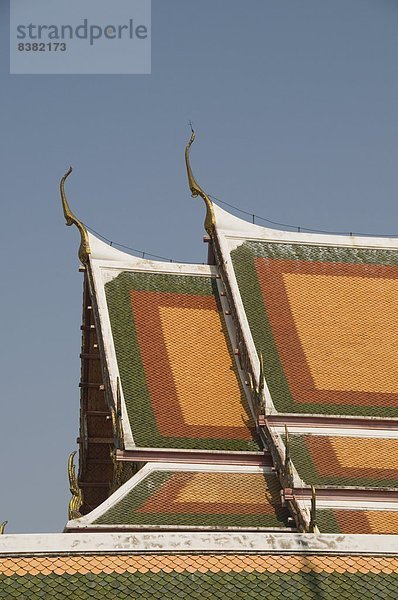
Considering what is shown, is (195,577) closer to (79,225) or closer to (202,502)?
(202,502)

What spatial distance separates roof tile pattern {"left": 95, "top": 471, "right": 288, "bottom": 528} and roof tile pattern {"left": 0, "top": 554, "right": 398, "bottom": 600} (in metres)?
6.21

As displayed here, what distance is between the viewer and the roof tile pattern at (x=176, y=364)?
93.8 ft

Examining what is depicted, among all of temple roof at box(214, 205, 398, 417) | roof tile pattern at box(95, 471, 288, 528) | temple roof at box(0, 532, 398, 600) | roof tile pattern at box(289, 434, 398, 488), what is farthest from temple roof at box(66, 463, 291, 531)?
temple roof at box(0, 532, 398, 600)

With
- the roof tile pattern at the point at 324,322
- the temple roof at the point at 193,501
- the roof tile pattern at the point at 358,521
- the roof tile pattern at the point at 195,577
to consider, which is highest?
the roof tile pattern at the point at 324,322

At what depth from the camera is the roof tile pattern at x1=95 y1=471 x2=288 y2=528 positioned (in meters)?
25.8

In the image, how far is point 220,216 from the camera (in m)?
32.4

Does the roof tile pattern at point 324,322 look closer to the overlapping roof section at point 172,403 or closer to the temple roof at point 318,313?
the temple roof at point 318,313

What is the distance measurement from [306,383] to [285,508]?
138 inches

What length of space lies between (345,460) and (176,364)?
4.30 metres

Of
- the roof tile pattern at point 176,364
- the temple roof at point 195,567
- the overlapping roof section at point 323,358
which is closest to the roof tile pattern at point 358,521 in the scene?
the overlapping roof section at point 323,358

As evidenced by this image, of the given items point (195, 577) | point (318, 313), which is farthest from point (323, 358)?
point (195, 577)

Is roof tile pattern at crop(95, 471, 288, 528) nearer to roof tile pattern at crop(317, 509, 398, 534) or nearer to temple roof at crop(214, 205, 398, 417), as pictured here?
roof tile pattern at crop(317, 509, 398, 534)

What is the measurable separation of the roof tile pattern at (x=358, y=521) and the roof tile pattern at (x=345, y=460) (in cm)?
48

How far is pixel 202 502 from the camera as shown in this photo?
26531 mm
